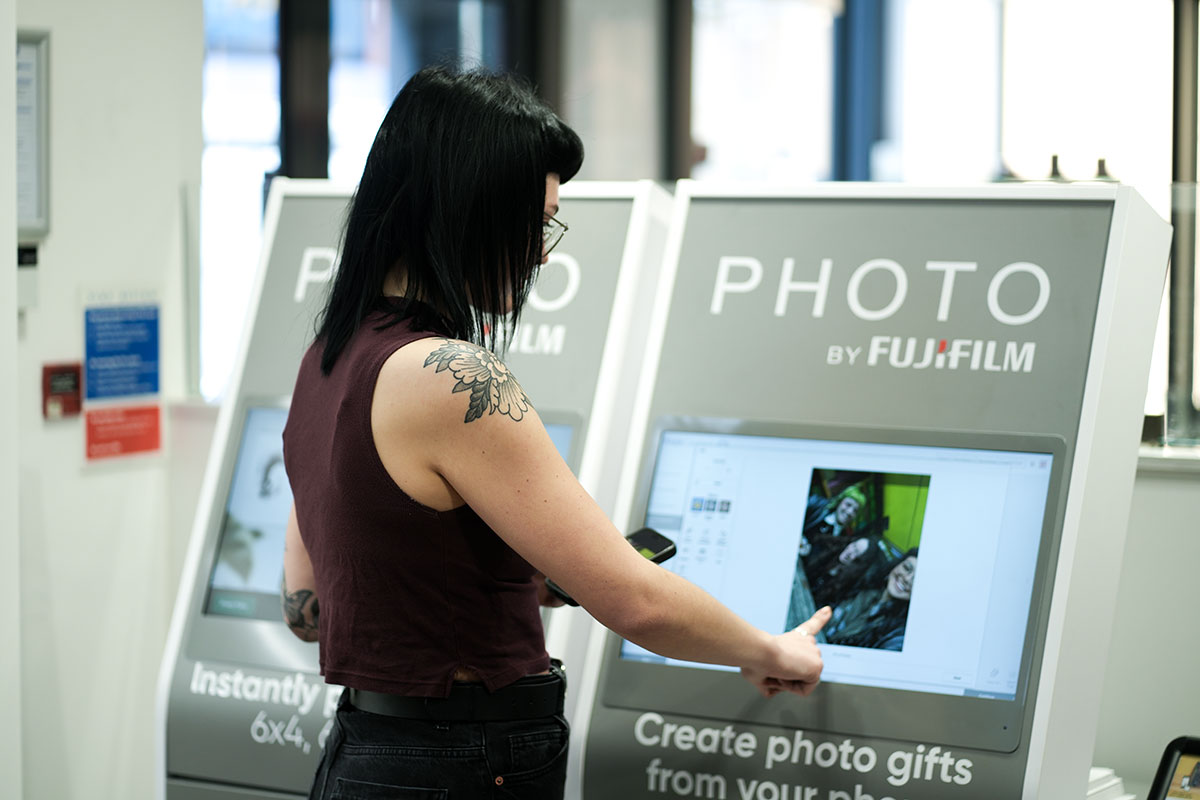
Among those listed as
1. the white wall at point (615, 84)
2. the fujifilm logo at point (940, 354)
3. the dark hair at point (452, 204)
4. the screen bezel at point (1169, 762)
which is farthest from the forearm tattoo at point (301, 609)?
the white wall at point (615, 84)

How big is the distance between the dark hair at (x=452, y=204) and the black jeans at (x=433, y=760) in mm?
409

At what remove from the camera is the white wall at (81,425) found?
2.79m

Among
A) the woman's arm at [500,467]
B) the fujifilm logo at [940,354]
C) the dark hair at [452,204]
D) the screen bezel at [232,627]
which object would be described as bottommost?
the screen bezel at [232,627]

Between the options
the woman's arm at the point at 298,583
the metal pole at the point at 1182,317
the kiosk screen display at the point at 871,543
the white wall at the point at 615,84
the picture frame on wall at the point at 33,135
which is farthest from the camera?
the white wall at the point at 615,84

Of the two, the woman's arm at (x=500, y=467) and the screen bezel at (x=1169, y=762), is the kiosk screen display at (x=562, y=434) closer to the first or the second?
the woman's arm at (x=500, y=467)

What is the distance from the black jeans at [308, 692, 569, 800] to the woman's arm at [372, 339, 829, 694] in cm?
19

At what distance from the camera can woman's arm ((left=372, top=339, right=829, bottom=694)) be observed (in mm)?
1335

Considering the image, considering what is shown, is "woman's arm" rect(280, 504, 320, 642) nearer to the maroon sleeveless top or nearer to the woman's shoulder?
the maroon sleeveless top

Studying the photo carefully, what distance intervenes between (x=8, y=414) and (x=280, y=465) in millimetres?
535

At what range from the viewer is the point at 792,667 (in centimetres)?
158

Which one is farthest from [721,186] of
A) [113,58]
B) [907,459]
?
[113,58]

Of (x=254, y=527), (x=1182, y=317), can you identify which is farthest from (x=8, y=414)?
(x=1182, y=317)

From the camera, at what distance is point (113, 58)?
288 cm

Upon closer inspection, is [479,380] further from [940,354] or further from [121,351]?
[121,351]
